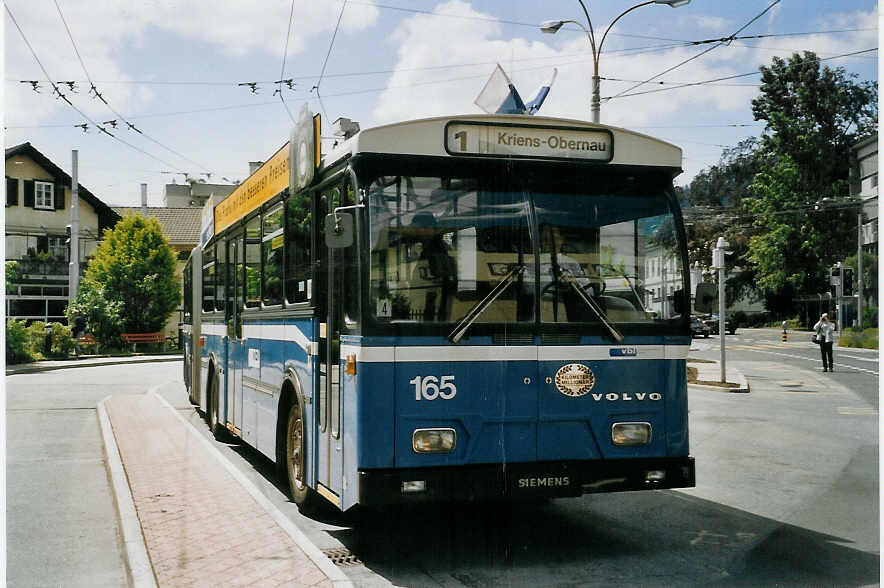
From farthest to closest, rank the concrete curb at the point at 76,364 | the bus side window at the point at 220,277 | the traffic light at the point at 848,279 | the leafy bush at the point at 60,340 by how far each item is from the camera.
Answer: the leafy bush at the point at 60,340, the concrete curb at the point at 76,364, the traffic light at the point at 848,279, the bus side window at the point at 220,277

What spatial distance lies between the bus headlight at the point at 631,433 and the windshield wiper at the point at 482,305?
1181 millimetres

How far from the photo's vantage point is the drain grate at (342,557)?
6246 mm

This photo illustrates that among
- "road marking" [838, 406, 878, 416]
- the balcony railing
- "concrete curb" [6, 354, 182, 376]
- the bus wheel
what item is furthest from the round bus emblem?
"concrete curb" [6, 354, 182, 376]

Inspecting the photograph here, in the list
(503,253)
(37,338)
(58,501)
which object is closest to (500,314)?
(503,253)

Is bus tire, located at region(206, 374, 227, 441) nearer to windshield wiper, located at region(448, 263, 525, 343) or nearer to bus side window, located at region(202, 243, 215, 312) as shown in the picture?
bus side window, located at region(202, 243, 215, 312)

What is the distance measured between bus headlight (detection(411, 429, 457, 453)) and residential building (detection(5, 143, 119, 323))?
18.3 metres

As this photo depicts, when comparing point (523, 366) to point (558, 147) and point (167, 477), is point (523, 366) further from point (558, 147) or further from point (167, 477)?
point (167, 477)

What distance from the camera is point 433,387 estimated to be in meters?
6.00

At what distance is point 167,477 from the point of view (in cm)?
933

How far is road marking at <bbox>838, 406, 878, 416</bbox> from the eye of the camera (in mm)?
16344

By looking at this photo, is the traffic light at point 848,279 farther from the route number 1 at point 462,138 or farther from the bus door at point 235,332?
the route number 1 at point 462,138

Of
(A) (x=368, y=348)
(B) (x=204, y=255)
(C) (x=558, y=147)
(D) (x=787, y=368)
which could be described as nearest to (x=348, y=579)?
(A) (x=368, y=348)

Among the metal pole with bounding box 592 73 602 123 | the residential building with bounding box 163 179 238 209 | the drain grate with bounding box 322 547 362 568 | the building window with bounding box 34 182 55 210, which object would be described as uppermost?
the residential building with bounding box 163 179 238 209

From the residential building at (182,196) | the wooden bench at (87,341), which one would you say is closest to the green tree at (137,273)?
the wooden bench at (87,341)
